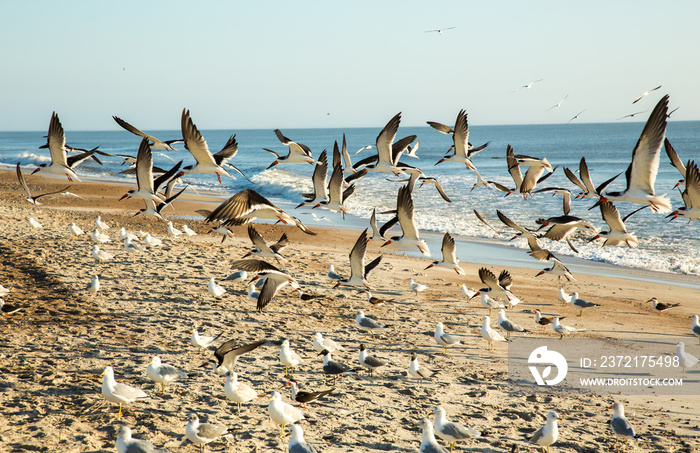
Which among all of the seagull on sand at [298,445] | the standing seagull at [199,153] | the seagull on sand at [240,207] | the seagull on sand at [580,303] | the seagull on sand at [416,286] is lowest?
the seagull on sand at [298,445]

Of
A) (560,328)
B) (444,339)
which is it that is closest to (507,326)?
(560,328)

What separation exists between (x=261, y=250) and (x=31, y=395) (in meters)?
5.22

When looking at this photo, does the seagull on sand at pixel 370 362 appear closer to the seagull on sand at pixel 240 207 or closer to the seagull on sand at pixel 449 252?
the seagull on sand at pixel 240 207

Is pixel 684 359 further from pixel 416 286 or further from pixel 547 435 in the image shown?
pixel 416 286

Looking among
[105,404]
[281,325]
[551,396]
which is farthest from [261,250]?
[551,396]

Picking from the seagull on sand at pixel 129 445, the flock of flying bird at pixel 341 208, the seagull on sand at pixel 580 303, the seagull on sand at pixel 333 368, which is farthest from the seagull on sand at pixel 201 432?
the seagull on sand at pixel 580 303

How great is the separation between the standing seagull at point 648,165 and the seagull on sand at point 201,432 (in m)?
6.33

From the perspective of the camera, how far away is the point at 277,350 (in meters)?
8.09

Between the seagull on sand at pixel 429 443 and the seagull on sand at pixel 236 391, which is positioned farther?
the seagull on sand at pixel 236 391

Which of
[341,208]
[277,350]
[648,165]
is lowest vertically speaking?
[277,350]

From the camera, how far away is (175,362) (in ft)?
23.6

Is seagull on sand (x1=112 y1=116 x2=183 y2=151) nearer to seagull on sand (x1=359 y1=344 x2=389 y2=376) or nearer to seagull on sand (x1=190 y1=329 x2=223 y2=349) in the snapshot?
seagull on sand (x1=190 y1=329 x2=223 y2=349)

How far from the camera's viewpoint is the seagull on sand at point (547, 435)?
5.50 m

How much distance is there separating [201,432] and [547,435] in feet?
11.2
